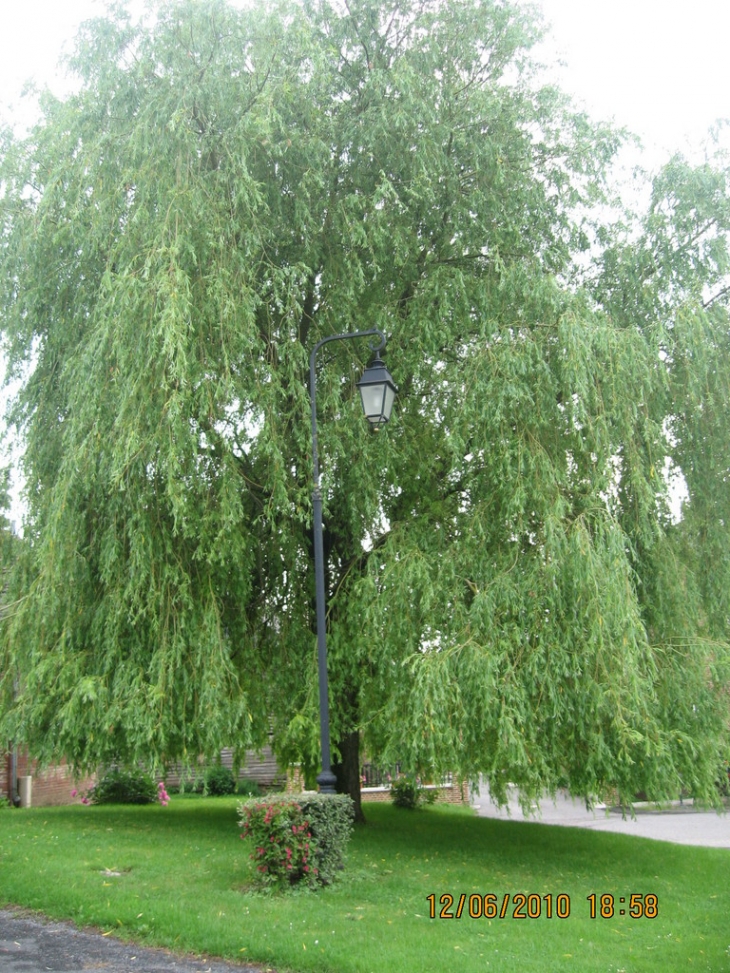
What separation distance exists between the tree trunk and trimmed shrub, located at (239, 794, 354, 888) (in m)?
3.89

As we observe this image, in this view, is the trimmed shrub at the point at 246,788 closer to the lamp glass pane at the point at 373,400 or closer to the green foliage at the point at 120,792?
the green foliage at the point at 120,792

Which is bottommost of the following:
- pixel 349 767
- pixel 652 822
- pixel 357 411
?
pixel 652 822

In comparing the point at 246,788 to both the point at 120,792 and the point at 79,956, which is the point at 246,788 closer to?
the point at 120,792

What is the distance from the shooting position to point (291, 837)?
8477 millimetres

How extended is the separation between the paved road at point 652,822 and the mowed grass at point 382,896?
3.54 m

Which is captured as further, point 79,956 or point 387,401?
point 387,401

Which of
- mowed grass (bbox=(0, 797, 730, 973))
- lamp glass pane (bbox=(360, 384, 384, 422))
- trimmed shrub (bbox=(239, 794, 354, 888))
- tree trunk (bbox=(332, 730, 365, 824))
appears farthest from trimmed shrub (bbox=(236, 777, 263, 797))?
lamp glass pane (bbox=(360, 384, 384, 422))

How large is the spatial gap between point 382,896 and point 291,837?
1.08 m

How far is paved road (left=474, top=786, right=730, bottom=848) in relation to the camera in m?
17.7

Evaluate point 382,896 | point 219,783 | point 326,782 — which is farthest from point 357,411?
point 219,783

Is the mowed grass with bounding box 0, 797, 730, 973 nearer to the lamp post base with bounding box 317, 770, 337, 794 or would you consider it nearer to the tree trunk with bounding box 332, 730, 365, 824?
the tree trunk with bounding box 332, 730, 365, 824

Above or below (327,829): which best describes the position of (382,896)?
below

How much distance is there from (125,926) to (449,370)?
7.40 metres

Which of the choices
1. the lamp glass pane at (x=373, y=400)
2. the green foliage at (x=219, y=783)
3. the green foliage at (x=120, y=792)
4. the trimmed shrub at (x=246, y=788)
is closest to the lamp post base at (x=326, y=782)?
the lamp glass pane at (x=373, y=400)
